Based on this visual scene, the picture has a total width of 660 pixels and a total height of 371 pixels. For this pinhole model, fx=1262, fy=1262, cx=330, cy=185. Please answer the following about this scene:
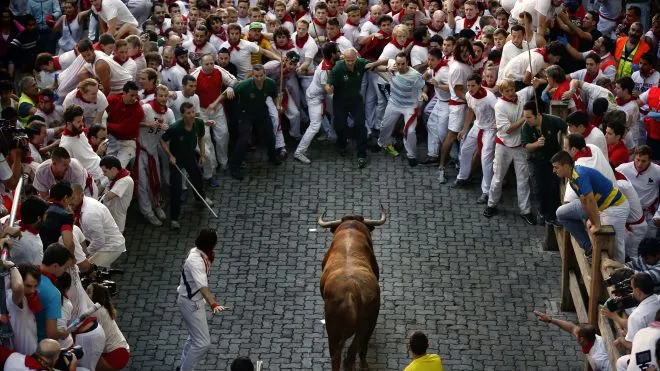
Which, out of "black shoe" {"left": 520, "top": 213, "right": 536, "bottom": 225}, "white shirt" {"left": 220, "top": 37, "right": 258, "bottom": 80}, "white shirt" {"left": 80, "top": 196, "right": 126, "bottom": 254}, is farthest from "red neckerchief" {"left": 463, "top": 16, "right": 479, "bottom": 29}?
"white shirt" {"left": 80, "top": 196, "right": 126, "bottom": 254}

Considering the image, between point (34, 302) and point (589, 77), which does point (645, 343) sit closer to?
point (34, 302)

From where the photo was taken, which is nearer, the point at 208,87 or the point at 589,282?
the point at 589,282

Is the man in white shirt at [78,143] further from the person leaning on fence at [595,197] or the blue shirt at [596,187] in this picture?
the blue shirt at [596,187]

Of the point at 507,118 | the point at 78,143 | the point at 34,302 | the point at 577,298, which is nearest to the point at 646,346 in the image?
the point at 577,298

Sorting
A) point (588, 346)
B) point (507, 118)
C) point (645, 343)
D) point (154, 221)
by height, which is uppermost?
point (645, 343)

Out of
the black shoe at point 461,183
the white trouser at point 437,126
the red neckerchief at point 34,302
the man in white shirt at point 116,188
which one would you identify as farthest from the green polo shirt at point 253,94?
the red neckerchief at point 34,302

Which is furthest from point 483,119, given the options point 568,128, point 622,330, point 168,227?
point 622,330

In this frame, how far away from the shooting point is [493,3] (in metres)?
21.4

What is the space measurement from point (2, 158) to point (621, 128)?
300 inches

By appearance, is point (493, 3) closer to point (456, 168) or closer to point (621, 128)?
point (456, 168)

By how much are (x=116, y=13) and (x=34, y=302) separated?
8572mm

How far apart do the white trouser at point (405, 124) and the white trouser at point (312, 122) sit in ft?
3.31

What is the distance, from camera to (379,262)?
16.9 metres

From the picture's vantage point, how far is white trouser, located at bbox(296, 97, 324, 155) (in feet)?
65.1
